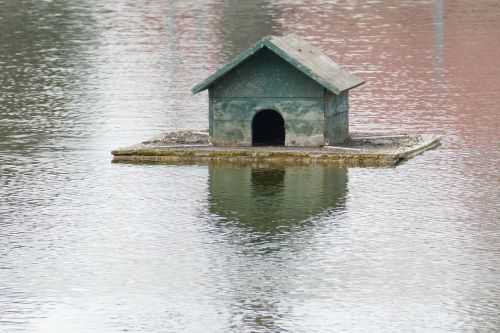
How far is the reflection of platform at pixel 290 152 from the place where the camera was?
42906 millimetres

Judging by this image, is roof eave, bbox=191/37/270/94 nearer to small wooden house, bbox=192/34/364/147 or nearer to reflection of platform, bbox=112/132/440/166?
small wooden house, bbox=192/34/364/147

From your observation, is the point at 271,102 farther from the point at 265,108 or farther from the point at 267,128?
the point at 267,128

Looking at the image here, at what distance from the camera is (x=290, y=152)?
4309 cm

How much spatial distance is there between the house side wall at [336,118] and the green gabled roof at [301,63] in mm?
589

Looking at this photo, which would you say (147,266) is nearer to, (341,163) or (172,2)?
(341,163)

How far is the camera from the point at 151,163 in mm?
44062

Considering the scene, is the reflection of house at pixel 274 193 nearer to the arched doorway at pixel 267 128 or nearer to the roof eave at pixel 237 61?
the roof eave at pixel 237 61

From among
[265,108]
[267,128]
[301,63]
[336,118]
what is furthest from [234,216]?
[267,128]

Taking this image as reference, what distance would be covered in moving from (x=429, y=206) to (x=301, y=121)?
7.93 meters

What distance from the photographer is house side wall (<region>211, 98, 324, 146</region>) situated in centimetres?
4366

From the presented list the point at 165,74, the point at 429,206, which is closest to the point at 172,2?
the point at 165,74

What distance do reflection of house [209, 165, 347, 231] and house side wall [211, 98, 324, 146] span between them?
1.97m

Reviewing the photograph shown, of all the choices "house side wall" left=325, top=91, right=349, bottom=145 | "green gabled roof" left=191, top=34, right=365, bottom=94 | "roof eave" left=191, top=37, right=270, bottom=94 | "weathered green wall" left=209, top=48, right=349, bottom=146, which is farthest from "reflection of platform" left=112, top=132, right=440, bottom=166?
"roof eave" left=191, top=37, right=270, bottom=94

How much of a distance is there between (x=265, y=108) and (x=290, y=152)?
173 centimetres
